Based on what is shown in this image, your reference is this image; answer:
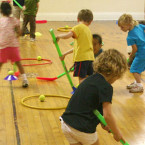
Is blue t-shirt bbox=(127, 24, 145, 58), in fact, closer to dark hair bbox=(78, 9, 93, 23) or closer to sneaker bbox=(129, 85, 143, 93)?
sneaker bbox=(129, 85, 143, 93)

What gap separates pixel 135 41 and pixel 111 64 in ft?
7.77

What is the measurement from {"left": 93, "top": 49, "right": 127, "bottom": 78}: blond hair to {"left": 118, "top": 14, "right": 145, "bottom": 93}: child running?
225cm

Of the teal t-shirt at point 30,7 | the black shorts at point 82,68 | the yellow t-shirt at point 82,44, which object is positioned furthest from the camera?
the teal t-shirt at point 30,7

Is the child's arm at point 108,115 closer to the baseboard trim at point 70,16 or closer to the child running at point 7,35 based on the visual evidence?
the child running at point 7,35

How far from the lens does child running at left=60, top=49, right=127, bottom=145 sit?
2049 mm

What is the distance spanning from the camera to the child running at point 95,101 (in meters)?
2.05

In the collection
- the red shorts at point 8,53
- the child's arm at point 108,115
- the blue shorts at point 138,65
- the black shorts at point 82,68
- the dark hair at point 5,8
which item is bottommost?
the blue shorts at point 138,65

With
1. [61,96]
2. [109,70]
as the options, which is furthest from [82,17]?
[109,70]

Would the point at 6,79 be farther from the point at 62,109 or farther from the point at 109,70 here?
the point at 109,70

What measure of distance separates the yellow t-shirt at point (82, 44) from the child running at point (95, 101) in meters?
1.72

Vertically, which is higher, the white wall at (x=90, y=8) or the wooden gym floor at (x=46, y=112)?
the white wall at (x=90, y=8)

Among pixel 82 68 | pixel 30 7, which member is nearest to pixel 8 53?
pixel 82 68

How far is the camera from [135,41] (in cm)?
433

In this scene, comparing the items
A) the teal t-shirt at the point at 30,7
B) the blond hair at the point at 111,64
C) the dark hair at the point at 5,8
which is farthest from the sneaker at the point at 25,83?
the teal t-shirt at the point at 30,7
